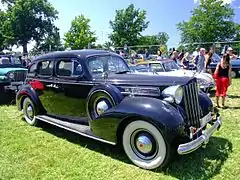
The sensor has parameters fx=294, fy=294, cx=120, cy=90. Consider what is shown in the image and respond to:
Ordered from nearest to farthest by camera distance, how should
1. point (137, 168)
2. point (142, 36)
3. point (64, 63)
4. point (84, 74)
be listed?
point (137, 168)
point (84, 74)
point (64, 63)
point (142, 36)

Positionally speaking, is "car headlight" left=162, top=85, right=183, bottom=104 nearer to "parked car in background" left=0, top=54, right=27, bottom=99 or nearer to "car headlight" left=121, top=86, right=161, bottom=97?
"car headlight" left=121, top=86, right=161, bottom=97

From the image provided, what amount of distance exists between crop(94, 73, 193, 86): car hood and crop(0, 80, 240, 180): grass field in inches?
48.6

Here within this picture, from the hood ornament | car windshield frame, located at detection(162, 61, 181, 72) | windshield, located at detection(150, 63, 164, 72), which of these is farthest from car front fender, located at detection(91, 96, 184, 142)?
car windshield frame, located at detection(162, 61, 181, 72)

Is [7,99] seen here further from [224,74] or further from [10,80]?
[224,74]

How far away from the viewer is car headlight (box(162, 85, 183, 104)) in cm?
449

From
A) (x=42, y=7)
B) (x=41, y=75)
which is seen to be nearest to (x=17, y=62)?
(x=41, y=75)

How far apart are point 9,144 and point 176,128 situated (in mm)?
3379

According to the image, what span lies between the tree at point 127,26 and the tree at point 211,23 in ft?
25.2

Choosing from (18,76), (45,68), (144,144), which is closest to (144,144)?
(144,144)

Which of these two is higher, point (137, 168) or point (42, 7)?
point (42, 7)

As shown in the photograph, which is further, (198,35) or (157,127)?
(198,35)

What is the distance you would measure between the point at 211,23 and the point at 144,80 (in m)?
38.2

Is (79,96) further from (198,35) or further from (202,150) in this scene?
(198,35)

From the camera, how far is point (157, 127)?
4.16 meters
